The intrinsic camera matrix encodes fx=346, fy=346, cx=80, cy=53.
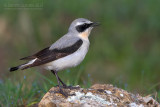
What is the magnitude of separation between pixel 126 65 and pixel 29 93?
471 cm

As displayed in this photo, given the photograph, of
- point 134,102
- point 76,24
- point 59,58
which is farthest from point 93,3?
point 134,102

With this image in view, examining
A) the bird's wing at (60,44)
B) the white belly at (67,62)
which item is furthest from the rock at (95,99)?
the bird's wing at (60,44)

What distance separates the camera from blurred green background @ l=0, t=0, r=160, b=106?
1104cm

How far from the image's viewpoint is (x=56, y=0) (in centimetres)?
1260

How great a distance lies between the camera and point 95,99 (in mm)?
5625

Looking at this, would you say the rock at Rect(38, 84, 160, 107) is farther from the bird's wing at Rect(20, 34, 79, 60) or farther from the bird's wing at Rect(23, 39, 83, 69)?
the bird's wing at Rect(20, 34, 79, 60)

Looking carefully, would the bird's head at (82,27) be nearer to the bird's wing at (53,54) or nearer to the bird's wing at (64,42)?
the bird's wing at (64,42)

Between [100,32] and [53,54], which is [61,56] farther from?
[100,32]

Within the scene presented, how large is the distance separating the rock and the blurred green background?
4339mm

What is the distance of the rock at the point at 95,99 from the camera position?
215 inches

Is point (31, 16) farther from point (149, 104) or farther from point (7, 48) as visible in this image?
point (149, 104)

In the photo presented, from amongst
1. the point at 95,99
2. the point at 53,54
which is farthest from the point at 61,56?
the point at 95,99

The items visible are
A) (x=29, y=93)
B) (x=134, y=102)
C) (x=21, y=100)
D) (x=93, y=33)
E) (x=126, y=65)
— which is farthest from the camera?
(x=93, y=33)

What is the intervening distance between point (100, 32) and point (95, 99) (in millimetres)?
6343
